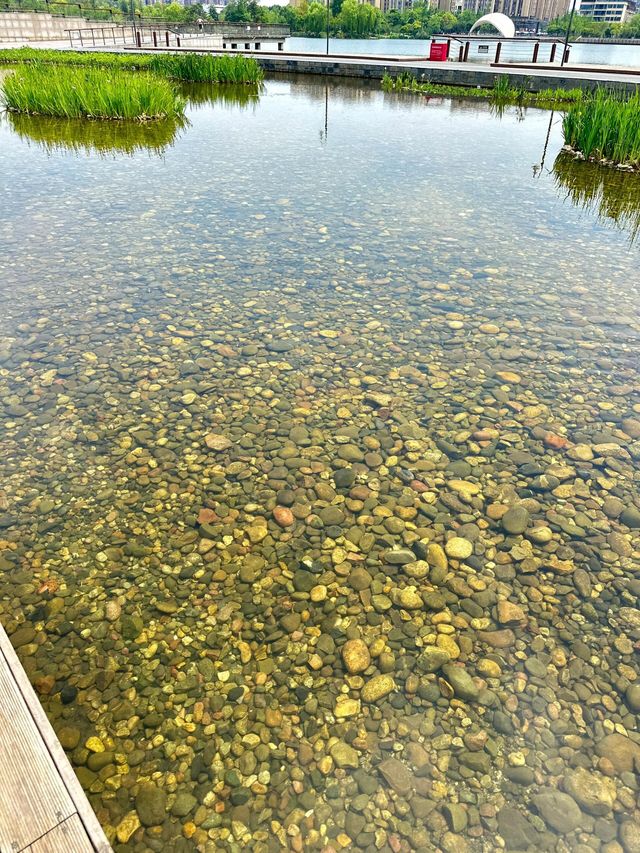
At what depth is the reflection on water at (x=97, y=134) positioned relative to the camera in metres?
13.9

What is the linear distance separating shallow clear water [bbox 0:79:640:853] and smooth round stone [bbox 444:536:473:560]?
0.01 metres

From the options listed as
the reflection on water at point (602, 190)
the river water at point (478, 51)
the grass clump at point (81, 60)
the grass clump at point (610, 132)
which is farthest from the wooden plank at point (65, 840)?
the river water at point (478, 51)

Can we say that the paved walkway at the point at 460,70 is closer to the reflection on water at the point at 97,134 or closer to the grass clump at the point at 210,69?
the grass clump at the point at 210,69

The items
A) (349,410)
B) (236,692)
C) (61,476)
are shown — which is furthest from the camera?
(349,410)

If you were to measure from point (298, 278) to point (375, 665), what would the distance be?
5.63 metres

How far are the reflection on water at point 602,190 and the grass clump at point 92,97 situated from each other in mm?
11274

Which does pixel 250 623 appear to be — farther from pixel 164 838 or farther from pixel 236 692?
pixel 164 838

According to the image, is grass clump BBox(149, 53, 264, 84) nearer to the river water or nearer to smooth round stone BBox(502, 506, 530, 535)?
the river water

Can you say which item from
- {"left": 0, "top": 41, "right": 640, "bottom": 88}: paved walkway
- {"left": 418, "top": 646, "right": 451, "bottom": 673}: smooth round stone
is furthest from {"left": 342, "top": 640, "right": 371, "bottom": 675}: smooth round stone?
{"left": 0, "top": 41, "right": 640, "bottom": 88}: paved walkway

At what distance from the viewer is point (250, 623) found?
124 inches

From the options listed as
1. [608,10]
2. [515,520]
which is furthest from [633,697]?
[608,10]

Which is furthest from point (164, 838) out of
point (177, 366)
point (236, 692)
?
point (177, 366)

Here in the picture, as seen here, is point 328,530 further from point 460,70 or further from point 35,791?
point 460,70

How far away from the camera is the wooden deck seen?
5.58 feet
